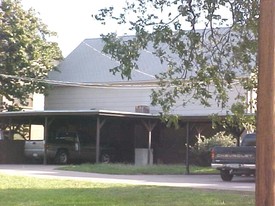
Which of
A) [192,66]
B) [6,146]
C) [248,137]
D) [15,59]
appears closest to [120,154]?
[6,146]

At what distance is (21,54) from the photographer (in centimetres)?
3919

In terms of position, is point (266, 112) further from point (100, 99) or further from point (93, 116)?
point (100, 99)

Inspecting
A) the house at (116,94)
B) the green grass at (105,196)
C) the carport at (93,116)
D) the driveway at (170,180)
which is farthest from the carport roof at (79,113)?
the green grass at (105,196)

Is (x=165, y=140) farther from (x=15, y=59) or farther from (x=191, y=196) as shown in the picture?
(x=191, y=196)

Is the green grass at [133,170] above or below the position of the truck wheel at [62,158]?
below

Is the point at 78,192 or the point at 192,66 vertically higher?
the point at 192,66

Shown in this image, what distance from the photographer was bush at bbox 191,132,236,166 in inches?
1163

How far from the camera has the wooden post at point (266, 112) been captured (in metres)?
6.01

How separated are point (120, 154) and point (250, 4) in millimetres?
26342

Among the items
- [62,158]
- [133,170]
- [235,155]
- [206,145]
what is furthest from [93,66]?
[235,155]

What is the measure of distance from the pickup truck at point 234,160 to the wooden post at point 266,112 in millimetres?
15051

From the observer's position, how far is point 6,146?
110ft

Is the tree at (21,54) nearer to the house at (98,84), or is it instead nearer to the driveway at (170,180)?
the house at (98,84)

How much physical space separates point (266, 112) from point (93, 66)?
1393 inches
